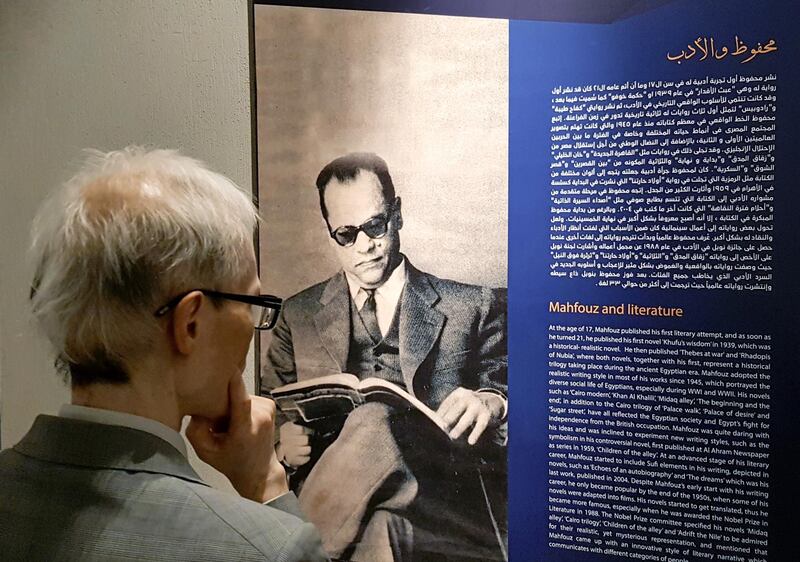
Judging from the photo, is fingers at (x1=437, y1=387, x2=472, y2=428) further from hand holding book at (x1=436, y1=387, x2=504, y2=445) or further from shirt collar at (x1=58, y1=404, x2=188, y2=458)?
shirt collar at (x1=58, y1=404, x2=188, y2=458)

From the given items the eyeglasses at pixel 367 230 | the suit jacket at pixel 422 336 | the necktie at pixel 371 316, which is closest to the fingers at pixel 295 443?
the suit jacket at pixel 422 336

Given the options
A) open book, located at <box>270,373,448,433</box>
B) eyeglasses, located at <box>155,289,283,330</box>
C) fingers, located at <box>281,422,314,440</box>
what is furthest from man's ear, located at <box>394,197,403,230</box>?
eyeglasses, located at <box>155,289,283,330</box>

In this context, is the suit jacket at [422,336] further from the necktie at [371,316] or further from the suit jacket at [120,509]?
the suit jacket at [120,509]

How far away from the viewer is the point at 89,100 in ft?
8.39

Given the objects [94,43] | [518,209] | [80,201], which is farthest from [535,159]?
[94,43]

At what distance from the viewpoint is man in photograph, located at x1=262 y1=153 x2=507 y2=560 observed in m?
2.07

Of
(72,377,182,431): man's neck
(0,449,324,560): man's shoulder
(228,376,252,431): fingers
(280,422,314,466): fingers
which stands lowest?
(280,422,314,466): fingers

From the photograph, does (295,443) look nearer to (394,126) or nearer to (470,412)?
(470,412)

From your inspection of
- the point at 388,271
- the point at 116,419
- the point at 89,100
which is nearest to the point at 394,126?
the point at 388,271

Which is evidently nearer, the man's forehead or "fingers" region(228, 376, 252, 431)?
"fingers" region(228, 376, 252, 431)

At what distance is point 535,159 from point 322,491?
1.02 meters

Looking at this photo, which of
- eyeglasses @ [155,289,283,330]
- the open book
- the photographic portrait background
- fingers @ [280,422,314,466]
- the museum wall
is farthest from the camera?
the museum wall

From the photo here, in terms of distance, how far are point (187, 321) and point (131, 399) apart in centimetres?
14

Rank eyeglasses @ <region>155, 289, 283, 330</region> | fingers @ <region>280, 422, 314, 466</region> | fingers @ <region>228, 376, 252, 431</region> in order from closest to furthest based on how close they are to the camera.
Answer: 1. eyeglasses @ <region>155, 289, 283, 330</region>
2. fingers @ <region>228, 376, 252, 431</region>
3. fingers @ <region>280, 422, 314, 466</region>
